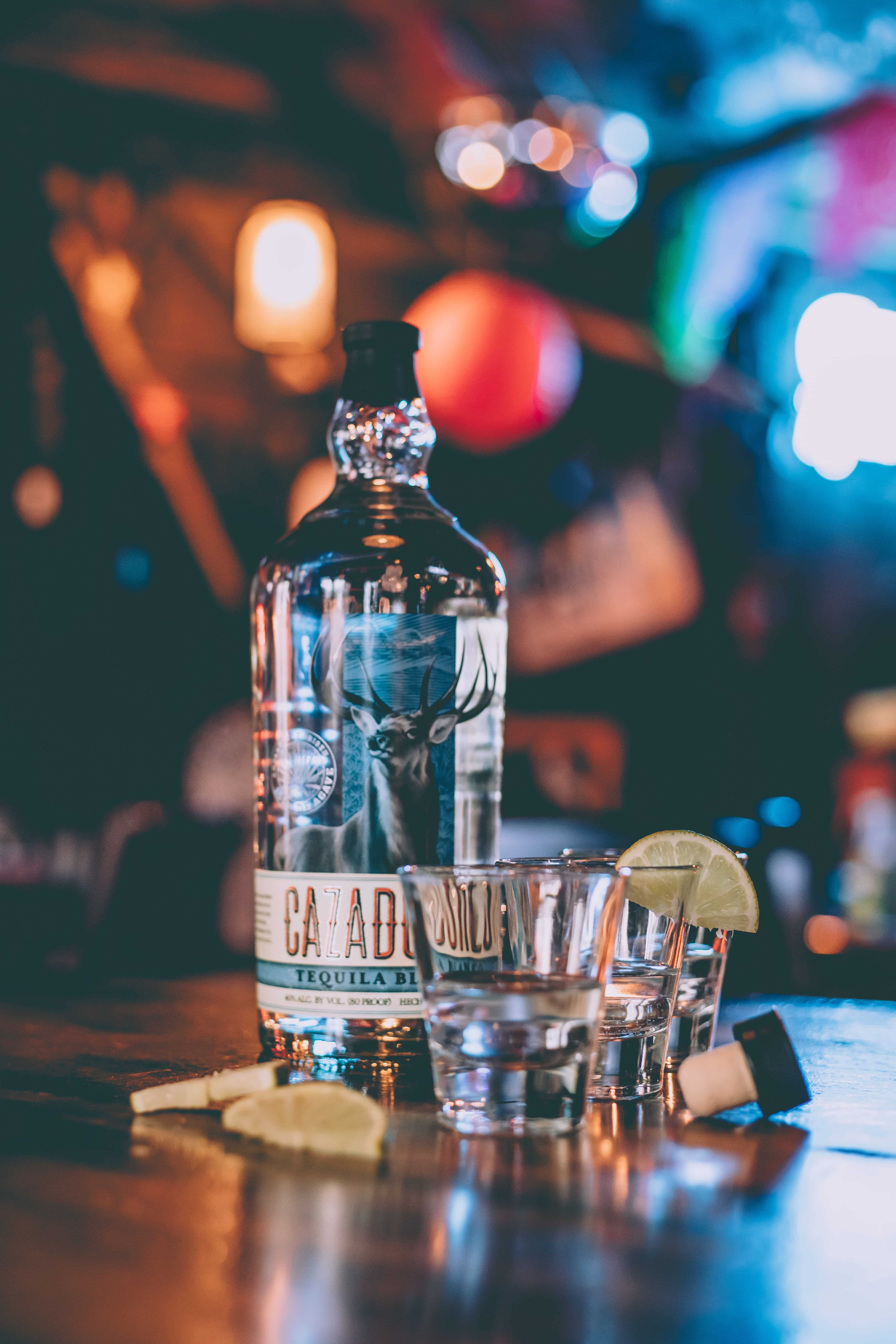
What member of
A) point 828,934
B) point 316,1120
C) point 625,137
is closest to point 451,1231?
point 316,1120

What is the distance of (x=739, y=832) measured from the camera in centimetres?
328

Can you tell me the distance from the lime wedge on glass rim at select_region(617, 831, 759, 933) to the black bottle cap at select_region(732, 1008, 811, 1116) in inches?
2.8

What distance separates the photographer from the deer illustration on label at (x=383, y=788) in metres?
0.78

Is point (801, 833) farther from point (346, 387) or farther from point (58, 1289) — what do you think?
point (58, 1289)

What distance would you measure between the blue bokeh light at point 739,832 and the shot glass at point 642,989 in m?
2.04

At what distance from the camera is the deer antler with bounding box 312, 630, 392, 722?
2.58ft

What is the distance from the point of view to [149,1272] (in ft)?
1.46

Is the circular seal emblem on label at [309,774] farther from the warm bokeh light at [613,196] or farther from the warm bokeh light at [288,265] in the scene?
the warm bokeh light at [613,196]

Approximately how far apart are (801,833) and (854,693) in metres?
0.66

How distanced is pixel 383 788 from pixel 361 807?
0.06 ft

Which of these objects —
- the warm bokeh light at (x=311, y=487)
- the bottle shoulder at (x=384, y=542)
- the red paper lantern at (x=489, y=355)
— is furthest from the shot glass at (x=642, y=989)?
the warm bokeh light at (x=311, y=487)

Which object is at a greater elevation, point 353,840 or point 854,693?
point 854,693

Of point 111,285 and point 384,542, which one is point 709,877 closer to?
point 384,542

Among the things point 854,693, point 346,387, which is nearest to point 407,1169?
point 346,387
